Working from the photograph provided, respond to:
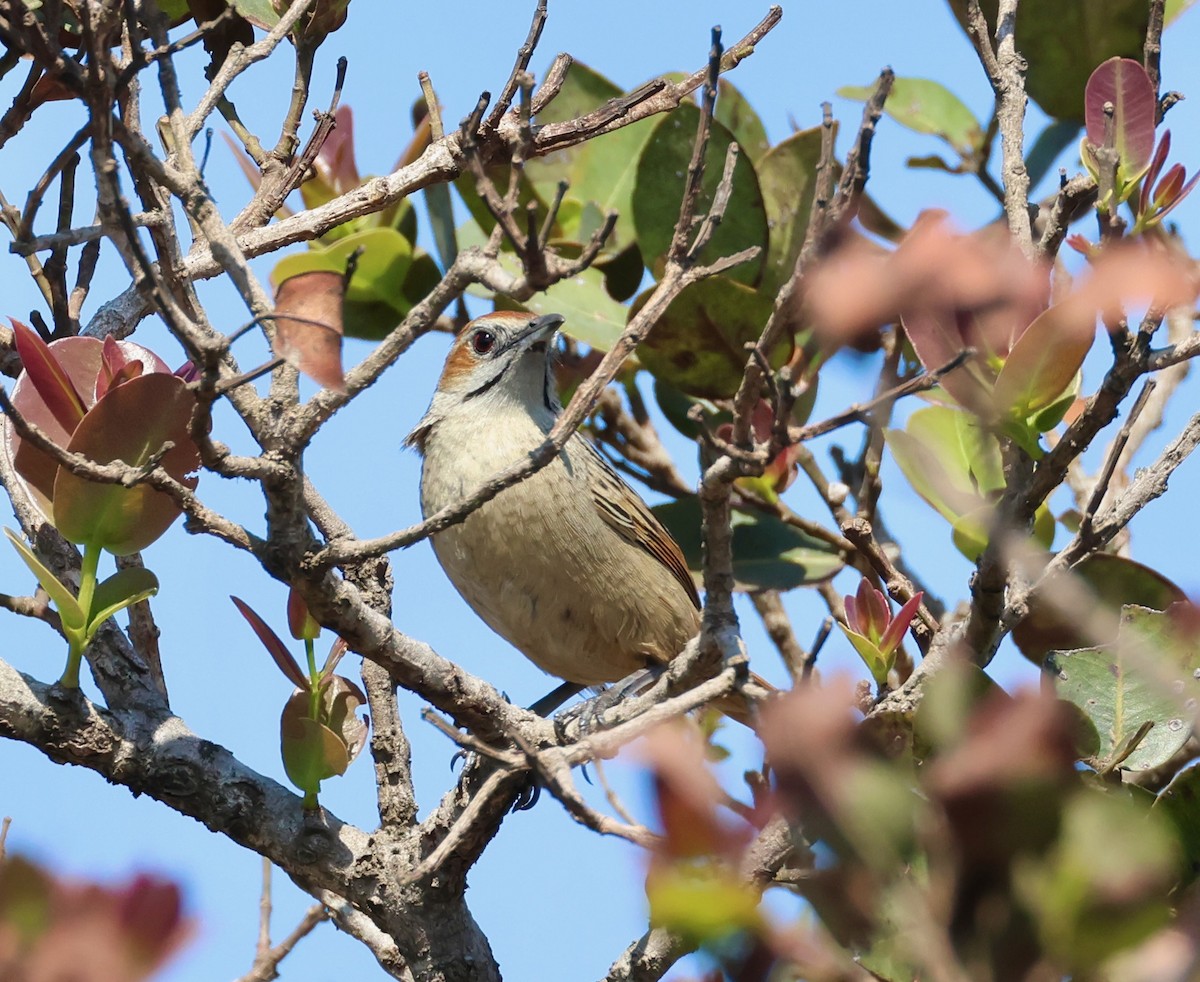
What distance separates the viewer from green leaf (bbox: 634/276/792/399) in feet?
13.9

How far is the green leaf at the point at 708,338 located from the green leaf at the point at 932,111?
4.33 ft

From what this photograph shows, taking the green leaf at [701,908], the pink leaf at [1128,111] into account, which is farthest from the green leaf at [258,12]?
the green leaf at [701,908]

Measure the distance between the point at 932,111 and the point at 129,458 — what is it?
359 cm

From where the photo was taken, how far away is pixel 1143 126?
251 centimetres

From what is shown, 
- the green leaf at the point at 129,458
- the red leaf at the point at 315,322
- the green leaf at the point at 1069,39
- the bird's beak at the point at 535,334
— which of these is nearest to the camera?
the red leaf at the point at 315,322

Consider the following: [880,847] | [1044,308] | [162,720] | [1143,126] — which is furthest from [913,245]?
[162,720]

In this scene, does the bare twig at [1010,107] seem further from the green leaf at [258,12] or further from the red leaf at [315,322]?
the green leaf at [258,12]

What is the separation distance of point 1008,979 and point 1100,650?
189cm

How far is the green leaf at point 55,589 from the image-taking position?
2.79 meters

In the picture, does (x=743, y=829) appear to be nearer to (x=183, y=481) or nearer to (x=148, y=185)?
(x=183, y=481)

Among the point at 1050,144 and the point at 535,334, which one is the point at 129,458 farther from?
the point at 1050,144

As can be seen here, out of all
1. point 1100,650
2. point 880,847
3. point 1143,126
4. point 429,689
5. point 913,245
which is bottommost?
point 880,847

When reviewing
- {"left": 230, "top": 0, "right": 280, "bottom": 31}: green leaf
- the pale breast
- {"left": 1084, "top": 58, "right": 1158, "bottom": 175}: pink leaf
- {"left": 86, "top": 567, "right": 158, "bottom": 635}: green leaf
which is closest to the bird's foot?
the pale breast

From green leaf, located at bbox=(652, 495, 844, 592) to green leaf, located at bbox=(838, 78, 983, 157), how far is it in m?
1.63
